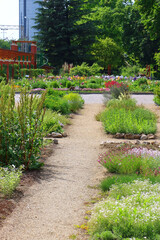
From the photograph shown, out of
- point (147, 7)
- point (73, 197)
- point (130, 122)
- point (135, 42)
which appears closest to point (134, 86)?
point (147, 7)

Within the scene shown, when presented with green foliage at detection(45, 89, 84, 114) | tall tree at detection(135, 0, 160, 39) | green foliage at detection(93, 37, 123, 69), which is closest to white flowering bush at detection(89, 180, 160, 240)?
green foliage at detection(45, 89, 84, 114)

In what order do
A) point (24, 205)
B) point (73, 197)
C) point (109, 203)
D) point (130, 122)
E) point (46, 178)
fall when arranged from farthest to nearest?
point (130, 122) → point (46, 178) → point (73, 197) → point (24, 205) → point (109, 203)

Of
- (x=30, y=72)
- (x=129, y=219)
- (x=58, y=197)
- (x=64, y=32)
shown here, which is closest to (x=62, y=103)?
(x=58, y=197)

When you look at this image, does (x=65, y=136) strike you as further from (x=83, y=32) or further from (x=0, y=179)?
(x=83, y=32)

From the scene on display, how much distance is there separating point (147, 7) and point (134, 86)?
5925mm

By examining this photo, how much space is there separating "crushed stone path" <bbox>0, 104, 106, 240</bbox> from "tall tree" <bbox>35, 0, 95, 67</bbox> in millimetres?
30597

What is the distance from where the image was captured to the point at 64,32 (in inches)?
1492

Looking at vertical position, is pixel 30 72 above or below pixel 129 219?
above

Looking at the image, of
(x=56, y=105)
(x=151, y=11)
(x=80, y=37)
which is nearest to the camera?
(x=56, y=105)

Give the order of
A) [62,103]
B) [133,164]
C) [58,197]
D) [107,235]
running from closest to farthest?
1. [107,235]
2. [58,197]
3. [133,164]
4. [62,103]

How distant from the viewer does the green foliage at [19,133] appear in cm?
584

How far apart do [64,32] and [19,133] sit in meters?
33.2

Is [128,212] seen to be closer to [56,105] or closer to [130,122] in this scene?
[130,122]

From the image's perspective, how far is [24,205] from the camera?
445 centimetres
